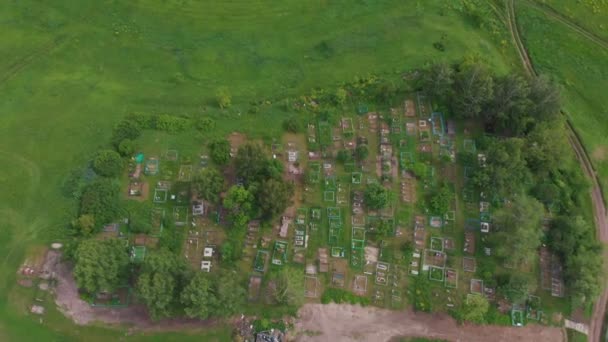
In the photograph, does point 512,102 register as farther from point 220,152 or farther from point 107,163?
point 107,163

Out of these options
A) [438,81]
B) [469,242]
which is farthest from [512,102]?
[469,242]

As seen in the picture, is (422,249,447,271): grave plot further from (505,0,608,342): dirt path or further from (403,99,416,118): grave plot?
(403,99,416,118): grave plot

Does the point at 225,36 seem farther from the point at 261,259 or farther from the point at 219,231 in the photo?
the point at 261,259

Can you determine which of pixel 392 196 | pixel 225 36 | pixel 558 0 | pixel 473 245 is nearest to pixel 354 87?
pixel 392 196

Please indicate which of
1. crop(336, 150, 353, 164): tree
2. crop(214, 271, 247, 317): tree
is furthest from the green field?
crop(214, 271, 247, 317): tree

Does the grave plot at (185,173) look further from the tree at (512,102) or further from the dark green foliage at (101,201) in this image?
the tree at (512,102)

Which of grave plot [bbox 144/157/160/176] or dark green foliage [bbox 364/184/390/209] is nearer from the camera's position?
dark green foliage [bbox 364/184/390/209]

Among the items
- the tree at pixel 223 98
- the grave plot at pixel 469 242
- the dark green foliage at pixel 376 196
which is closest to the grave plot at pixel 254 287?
the dark green foliage at pixel 376 196
